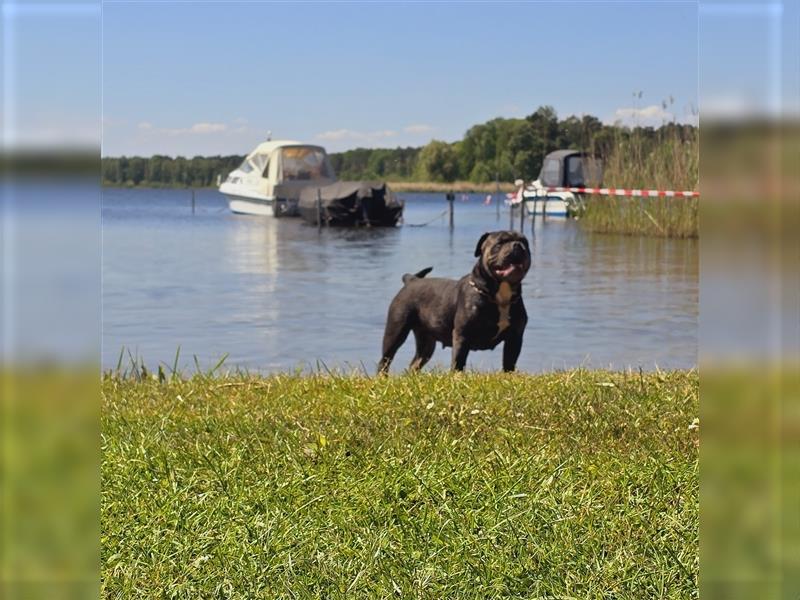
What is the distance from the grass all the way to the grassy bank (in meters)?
15.1

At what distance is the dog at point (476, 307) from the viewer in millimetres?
6109

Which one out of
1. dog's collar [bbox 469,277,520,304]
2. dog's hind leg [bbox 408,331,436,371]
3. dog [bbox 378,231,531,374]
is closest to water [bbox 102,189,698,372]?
dog's hind leg [bbox 408,331,436,371]

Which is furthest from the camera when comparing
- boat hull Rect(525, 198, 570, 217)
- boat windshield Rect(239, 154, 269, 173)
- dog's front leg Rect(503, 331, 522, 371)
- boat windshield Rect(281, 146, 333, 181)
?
boat windshield Rect(239, 154, 269, 173)

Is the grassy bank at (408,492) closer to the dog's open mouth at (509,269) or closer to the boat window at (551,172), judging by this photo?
the dog's open mouth at (509,269)

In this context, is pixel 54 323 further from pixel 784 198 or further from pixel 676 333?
pixel 676 333

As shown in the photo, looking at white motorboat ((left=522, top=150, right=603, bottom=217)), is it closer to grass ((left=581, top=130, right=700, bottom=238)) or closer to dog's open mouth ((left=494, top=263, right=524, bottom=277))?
grass ((left=581, top=130, right=700, bottom=238))

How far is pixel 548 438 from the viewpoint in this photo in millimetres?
4090

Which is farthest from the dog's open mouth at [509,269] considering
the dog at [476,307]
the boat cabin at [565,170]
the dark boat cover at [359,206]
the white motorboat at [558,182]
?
the boat cabin at [565,170]

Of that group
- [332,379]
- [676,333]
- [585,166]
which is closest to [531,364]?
[676,333]

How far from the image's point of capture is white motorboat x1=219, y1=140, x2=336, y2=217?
37781mm

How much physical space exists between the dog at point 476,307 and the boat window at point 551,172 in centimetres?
3020

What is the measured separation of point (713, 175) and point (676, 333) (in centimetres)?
1100

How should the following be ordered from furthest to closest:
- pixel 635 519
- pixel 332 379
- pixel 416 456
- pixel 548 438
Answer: pixel 332 379
pixel 548 438
pixel 416 456
pixel 635 519

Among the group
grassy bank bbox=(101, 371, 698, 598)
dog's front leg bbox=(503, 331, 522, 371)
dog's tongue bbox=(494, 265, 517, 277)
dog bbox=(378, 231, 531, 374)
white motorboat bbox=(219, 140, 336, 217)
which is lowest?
grassy bank bbox=(101, 371, 698, 598)
